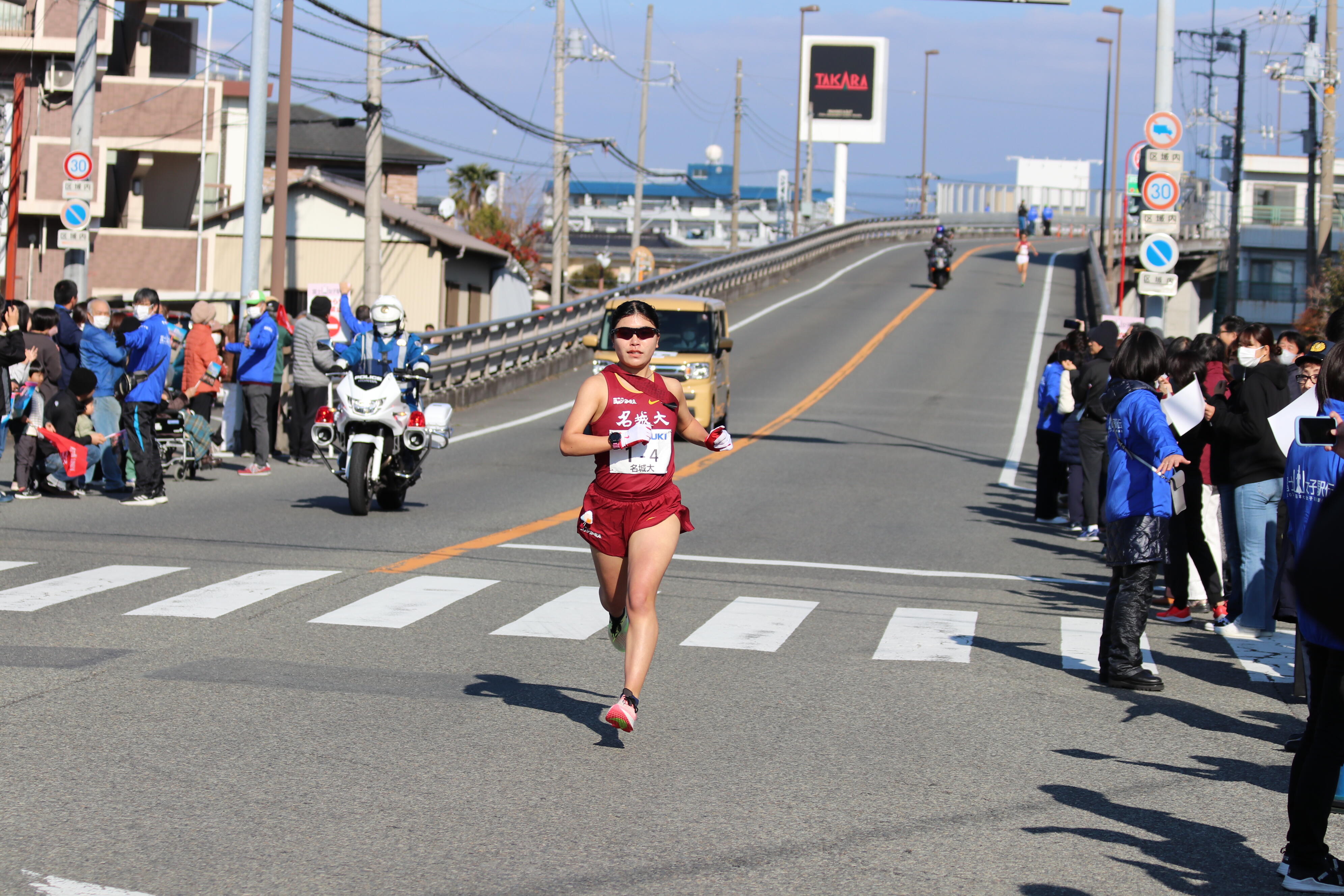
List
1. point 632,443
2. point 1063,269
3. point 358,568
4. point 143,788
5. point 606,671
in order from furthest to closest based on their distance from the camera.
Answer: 1. point 1063,269
2. point 358,568
3. point 606,671
4. point 632,443
5. point 143,788

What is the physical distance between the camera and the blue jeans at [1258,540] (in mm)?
9859

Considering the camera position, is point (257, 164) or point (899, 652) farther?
point (257, 164)

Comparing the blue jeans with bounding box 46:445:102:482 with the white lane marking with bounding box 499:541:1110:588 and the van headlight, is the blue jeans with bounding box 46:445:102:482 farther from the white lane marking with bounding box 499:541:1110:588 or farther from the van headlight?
the van headlight

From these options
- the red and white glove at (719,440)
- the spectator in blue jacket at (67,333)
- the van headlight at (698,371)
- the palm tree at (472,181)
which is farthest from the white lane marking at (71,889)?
the palm tree at (472,181)

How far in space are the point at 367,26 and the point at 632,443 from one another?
25192 millimetres

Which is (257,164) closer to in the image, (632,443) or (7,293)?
(7,293)

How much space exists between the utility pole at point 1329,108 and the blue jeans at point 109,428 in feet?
105

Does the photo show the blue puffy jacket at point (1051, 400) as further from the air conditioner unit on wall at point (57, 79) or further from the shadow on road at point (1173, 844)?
the air conditioner unit on wall at point (57, 79)

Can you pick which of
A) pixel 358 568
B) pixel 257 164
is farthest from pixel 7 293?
pixel 358 568

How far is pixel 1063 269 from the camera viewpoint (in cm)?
6028

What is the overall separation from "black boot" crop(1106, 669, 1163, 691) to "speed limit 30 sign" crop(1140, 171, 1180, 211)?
36.1 ft

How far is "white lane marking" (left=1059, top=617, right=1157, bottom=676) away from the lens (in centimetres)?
892

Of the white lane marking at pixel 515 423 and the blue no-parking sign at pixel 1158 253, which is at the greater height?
the blue no-parking sign at pixel 1158 253

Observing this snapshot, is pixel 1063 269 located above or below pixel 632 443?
above
